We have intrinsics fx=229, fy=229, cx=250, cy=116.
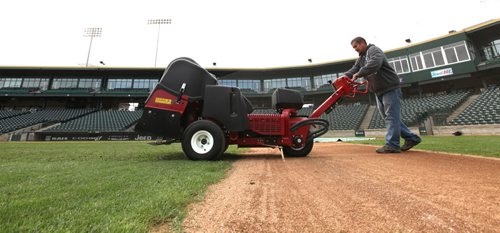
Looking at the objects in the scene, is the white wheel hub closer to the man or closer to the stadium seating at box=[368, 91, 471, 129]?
the man

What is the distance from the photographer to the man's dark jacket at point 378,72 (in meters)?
4.54

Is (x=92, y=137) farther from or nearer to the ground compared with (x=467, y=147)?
farther from the ground

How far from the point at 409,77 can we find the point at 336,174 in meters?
31.2

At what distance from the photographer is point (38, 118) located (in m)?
29.9

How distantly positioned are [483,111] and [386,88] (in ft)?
71.3

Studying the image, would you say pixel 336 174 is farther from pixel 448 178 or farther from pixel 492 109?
pixel 492 109

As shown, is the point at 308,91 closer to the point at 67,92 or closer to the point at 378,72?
the point at 378,72

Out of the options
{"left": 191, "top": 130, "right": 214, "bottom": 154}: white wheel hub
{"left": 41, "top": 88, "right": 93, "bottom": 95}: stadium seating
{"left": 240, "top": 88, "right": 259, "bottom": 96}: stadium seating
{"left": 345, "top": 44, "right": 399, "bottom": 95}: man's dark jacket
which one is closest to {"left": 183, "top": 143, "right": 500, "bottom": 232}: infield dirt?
{"left": 191, "top": 130, "right": 214, "bottom": 154}: white wheel hub

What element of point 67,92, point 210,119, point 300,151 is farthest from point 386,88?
point 67,92

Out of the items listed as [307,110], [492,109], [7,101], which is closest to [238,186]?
[492,109]

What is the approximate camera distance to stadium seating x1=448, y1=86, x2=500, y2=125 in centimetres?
1761

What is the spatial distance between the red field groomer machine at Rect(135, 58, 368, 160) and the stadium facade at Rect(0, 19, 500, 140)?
33.0 feet

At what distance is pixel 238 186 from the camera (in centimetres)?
215

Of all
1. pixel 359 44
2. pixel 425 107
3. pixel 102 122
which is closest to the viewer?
pixel 359 44
